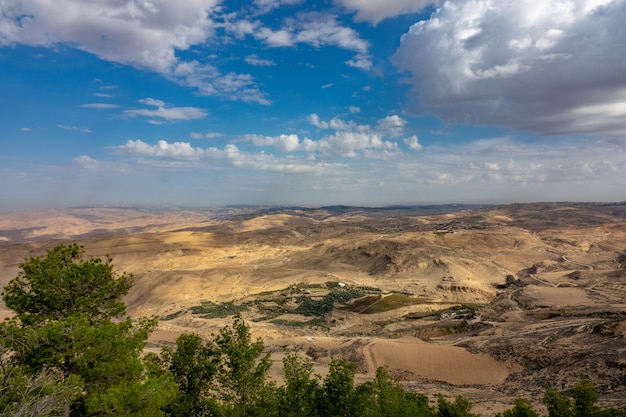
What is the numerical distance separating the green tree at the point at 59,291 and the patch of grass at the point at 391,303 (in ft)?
147

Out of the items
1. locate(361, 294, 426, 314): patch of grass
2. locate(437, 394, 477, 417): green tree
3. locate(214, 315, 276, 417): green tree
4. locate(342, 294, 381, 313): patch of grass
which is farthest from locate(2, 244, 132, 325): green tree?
locate(342, 294, 381, 313): patch of grass

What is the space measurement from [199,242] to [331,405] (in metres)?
118

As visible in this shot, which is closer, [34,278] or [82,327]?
[82,327]

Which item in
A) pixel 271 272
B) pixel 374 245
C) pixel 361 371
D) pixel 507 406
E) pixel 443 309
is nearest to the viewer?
pixel 507 406

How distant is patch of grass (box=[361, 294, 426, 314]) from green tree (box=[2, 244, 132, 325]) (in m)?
44.9

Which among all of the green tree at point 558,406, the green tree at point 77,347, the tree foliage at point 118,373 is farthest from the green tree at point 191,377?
the green tree at point 558,406

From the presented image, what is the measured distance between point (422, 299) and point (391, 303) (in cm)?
672

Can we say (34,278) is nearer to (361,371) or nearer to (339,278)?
(361,371)

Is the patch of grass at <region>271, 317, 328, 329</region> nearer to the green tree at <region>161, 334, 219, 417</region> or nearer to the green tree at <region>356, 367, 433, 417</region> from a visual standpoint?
the green tree at <region>161, 334, 219, 417</region>

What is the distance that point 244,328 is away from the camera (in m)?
14.1

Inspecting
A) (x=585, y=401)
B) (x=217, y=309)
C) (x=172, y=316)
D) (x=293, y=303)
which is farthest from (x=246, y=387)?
(x=172, y=316)

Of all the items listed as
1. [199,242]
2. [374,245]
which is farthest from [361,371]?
[199,242]

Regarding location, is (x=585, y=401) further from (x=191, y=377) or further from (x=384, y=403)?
(x=191, y=377)

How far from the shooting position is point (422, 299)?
197 feet
